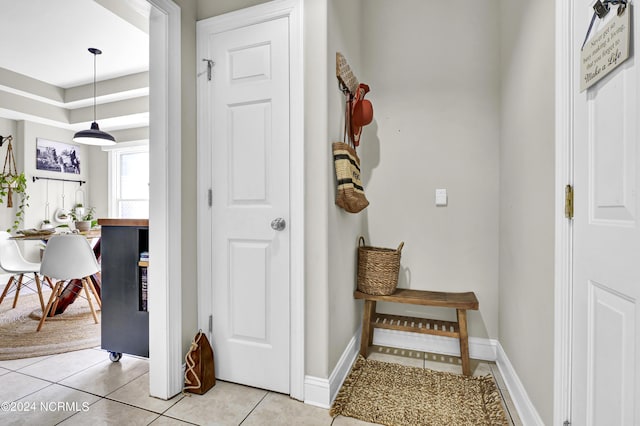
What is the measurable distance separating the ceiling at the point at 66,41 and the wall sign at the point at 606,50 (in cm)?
269

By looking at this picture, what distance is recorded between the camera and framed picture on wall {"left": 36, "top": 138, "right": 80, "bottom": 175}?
5.20 m

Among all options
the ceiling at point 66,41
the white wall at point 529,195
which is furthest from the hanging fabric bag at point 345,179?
the ceiling at point 66,41

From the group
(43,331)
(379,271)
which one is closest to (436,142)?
(379,271)

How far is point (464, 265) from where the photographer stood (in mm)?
2275

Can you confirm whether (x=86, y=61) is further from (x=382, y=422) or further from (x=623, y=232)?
(x=623, y=232)

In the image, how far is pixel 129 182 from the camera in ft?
19.4

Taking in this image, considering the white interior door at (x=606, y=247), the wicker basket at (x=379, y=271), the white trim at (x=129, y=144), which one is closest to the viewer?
the white interior door at (x=606, y=247)

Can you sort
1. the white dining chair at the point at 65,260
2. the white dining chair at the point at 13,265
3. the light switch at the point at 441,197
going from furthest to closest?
the white dining chair at the point at 13,265 < the white dining chair at the point at 65,260 < the light switch at the point at 441,197

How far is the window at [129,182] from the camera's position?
229 inches

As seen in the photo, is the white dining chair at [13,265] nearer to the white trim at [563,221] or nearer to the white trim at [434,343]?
the white trim at [434,343]

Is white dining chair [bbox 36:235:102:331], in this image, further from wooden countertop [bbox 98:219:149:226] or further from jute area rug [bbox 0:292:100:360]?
wooden countertop [bbox 98:219:149:226]

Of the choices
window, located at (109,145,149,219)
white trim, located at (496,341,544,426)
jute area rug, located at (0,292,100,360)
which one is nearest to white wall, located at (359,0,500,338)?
white trim, located at (496,341,544,426)

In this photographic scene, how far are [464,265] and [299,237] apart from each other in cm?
129

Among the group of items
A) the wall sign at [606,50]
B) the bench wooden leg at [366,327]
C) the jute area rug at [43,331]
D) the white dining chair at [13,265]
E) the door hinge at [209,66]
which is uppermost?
the door hinge at [209,66]
